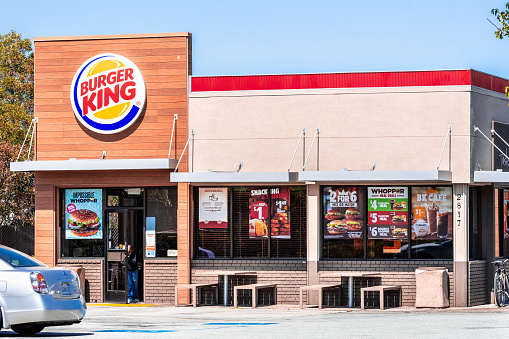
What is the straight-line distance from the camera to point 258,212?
23.3m

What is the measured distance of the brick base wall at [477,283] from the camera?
71.6ft

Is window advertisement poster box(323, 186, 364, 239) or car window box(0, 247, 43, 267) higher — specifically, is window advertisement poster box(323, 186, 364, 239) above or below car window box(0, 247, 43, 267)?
above

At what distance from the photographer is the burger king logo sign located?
23797 millimetres

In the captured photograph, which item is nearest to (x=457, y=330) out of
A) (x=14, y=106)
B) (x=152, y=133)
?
(x=152, y=133)

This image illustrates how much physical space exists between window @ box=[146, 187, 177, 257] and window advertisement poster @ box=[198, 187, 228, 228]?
79 centimetres

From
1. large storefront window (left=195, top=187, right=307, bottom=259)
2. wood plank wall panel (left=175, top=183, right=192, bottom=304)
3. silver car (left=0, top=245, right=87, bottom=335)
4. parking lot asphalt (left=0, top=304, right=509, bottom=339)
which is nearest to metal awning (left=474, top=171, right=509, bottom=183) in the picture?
parking lot asphalt (left=0, top=304, right=509, bottom=339)

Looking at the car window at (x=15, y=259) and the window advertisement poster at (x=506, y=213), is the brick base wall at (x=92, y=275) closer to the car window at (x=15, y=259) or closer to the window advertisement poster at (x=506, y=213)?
the car window at (x=15, y=259)

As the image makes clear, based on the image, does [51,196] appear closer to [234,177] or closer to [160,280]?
[160,280]

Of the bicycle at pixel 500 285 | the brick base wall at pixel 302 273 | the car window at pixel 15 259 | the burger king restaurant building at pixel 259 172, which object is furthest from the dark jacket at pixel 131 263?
the car window at pixel 15 259

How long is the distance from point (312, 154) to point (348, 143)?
0.93 meters

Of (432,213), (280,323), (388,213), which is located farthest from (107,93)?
(280,323)

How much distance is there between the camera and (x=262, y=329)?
15.6 m

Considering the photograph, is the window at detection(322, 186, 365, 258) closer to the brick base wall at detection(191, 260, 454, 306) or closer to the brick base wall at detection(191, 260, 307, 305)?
the brick base wall at detection(191, 260, 454, 306)

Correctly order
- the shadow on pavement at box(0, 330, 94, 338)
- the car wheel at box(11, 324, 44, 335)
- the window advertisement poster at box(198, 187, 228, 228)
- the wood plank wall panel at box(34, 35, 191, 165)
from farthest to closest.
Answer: the wood plank wall panel at box(34, 35, 191, 165) → the window advertisement poster at box(198, 187, 228, 228) → the car wheel at box(11, 324, 44, 335) → the shadow on pavement at box(0, 330, 94, 338)
